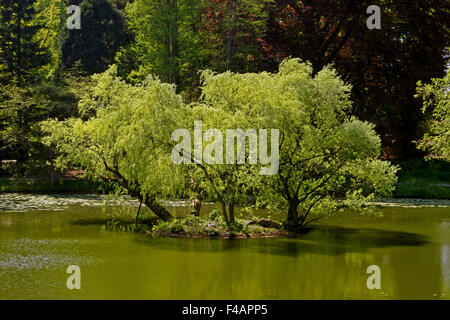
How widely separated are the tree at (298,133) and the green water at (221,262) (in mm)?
1792

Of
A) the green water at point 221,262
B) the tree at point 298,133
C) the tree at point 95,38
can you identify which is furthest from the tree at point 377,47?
the tree at point 95,38

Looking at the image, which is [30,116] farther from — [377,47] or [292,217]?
Answer: [377,47]

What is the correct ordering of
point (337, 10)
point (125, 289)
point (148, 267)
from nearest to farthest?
point (125, 289), point (148, 267), point (337, 10)

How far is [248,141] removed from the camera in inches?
715

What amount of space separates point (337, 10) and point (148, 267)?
22110mm

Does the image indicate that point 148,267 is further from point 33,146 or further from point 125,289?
point 33,146

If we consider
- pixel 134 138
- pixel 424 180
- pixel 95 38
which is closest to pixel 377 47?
pixel 424 180

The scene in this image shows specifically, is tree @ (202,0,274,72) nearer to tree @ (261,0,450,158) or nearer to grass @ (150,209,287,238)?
tree @ (261,0,450,158)

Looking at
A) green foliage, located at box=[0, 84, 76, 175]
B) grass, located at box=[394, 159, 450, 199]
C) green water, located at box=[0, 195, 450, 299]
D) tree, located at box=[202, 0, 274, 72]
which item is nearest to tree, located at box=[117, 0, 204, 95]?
tree, located at box=[202, 0, 274, 72]

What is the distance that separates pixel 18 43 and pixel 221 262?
30.6 metres

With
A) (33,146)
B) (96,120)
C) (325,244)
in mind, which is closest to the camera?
(325,244)

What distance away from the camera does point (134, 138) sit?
58.3ft

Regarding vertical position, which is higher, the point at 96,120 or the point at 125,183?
the point at 96,120
